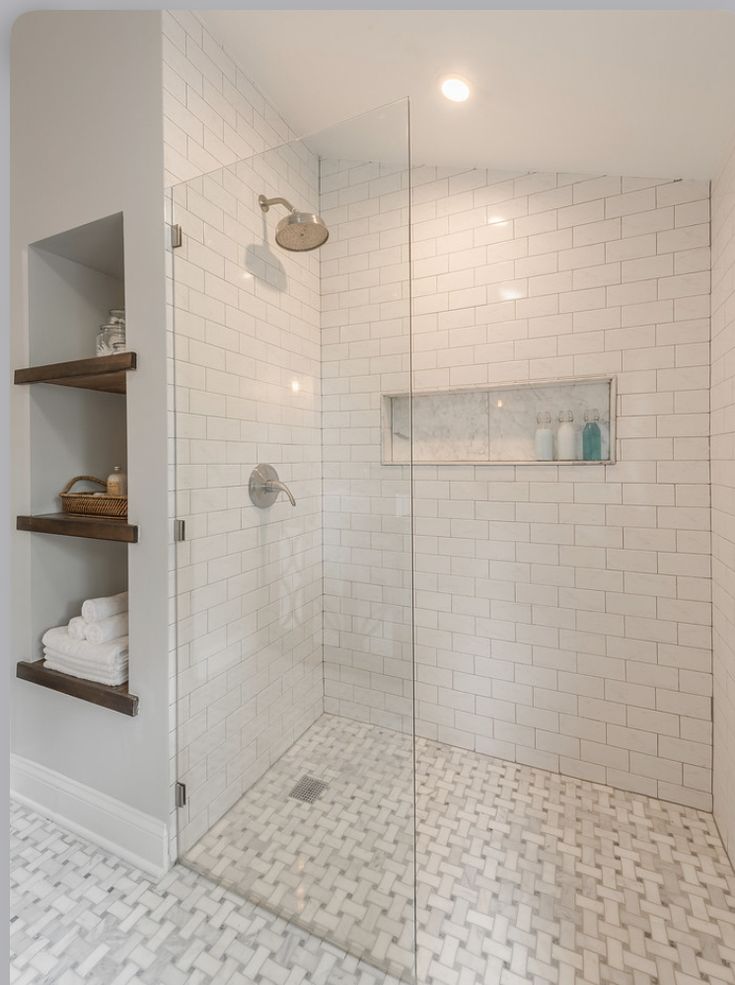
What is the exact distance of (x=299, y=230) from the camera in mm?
1145

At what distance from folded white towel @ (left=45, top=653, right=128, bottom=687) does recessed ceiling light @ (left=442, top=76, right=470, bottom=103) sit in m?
1.88

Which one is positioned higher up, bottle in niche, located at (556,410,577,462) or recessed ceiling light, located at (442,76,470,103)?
recessed ceiling light, located at (442,76,470,103)

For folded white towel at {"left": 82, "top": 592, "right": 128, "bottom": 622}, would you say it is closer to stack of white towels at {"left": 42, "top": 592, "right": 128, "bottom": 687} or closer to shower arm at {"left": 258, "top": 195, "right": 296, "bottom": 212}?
stack of white towels at {"left": 42, "top": 592, "right": 128, "bottom": 687}

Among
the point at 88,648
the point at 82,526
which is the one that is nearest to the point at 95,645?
the point at 88,648

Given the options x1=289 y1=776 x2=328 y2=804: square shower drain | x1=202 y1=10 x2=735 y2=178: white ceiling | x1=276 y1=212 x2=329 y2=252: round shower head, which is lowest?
x1=289 y1=776 x2=328 y2=804: square shower drain

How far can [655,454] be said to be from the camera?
168cm

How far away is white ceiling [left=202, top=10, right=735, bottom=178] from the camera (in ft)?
Result: 3.02

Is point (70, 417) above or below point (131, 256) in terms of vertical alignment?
below

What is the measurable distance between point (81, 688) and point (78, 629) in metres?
0.18

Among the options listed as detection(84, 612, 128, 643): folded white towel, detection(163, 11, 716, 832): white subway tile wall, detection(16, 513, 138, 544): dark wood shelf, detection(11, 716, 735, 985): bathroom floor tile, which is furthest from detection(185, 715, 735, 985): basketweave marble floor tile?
detection(16, 513, 138, 544): dark wood shelf

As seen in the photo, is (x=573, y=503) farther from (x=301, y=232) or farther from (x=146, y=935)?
(x=146, y=935)

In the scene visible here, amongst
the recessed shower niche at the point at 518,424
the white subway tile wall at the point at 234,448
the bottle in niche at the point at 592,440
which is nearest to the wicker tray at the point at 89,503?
the white subway tile wall at the point at 234,448

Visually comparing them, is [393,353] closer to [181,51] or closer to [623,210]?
[181,51]

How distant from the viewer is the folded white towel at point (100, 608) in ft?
4.86
